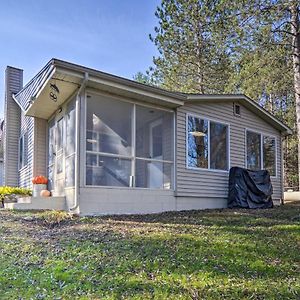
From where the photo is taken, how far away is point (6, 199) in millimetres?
10188

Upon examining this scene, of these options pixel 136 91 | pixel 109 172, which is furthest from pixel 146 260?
pixel 136 91

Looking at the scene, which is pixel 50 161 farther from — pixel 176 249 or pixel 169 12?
pixel 169 12

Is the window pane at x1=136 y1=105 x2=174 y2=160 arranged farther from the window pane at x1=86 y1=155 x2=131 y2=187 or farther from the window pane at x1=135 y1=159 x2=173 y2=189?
the window pane at x1=86 y1=155 x2=131 y2=187

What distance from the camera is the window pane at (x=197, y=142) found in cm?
934

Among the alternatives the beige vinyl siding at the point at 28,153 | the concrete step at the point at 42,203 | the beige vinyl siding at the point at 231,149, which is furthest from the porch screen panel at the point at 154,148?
the beige vinyl siding at the point at 28,153

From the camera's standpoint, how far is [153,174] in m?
8.48

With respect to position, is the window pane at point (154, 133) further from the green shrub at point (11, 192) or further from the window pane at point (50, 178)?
the green shrub at point (11, 192)

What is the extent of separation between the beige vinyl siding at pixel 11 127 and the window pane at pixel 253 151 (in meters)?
8.03

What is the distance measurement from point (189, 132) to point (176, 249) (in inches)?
199

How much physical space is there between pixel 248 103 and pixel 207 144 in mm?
2066

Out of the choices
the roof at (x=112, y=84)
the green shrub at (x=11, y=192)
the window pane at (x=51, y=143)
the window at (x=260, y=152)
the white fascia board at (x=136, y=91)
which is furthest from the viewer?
the window at (x=260, y=152)

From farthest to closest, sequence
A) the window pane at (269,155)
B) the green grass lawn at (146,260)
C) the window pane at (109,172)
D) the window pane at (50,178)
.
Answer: the window pane at (269,155), the window pane at (50,178), the window pane at (109,172), the green grass lawn at (146,260)

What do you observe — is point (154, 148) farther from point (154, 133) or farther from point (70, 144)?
point (70, 144)

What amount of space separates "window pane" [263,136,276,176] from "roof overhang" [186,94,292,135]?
1.67 ft
